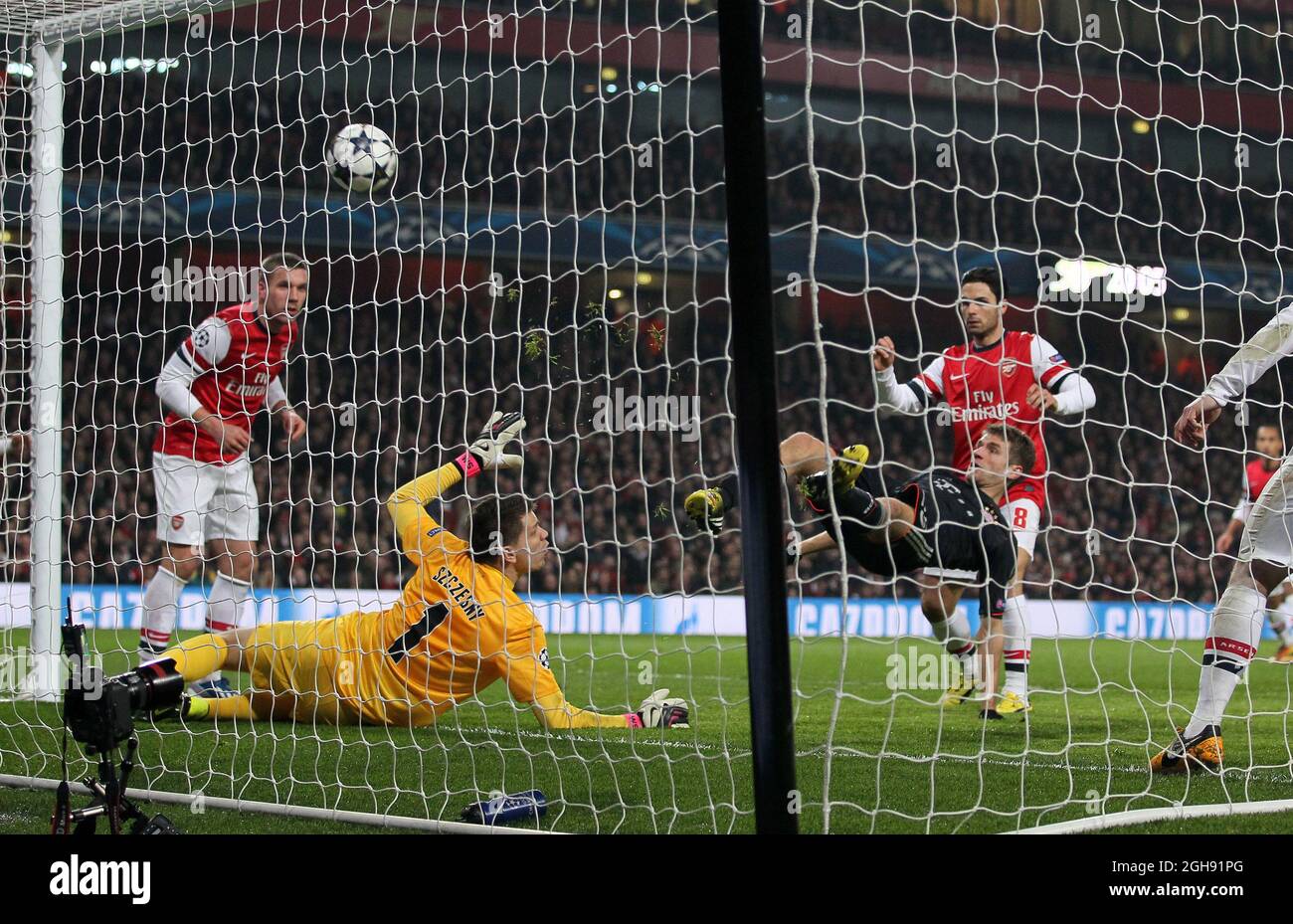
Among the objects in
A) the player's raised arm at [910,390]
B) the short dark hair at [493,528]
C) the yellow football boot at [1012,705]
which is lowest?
the yellow football boot at [1012,705]

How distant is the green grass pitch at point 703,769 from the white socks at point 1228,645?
205 mm

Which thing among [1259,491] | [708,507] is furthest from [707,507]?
[1259,491]

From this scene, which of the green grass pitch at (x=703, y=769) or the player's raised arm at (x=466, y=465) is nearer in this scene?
the green grass pitch at (x=703, y=769)

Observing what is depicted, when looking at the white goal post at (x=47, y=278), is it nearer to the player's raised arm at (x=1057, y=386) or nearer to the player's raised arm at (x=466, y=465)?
the player's raised arm at (x=466, y=465)

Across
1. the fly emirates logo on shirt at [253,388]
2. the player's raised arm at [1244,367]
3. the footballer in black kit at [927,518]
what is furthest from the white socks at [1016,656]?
the fly emirates logo on shirt at [253,388]

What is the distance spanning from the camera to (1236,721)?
6504 mm

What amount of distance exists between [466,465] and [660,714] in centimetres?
131

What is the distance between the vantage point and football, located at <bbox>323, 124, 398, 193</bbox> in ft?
18.7

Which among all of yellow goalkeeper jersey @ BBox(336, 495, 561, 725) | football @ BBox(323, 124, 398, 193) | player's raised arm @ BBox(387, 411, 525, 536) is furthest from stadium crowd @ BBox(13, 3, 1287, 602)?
yellow goalkeeper jersey @ BBox(336, 495, 561, 725)

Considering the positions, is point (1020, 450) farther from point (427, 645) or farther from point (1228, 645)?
point (427, 645)

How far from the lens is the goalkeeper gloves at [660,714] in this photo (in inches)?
219

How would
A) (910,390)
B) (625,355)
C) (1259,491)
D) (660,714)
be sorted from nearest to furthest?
1. (660,714)
2. (910,390)
3. (1259,491)
4. (625,355)

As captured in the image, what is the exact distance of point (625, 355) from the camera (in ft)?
59.2
